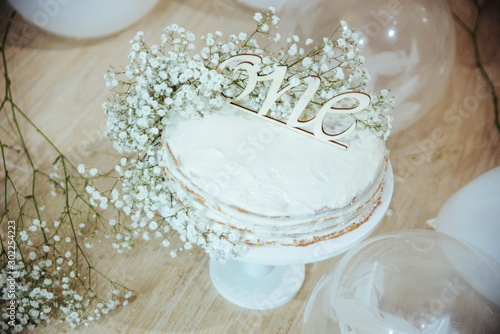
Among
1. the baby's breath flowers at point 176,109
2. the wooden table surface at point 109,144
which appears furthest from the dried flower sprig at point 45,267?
the baby's breath flowers at point 176,109

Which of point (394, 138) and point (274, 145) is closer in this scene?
point (274, 145)

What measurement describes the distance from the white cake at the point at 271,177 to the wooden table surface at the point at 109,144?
56cm

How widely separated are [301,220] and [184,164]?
292 millimetres

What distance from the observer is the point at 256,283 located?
1.62m

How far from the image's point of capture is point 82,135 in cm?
198

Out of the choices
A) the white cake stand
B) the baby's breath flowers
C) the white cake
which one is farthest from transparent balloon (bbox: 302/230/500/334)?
the white cake stand

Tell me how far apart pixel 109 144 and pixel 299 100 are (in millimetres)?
1076

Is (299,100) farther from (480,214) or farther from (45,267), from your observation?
(45,267)

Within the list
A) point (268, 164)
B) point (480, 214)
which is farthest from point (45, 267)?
point (480, 214)

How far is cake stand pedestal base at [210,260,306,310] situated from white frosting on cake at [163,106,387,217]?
55 centimetres

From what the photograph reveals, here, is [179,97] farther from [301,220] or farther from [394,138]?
[394,138]

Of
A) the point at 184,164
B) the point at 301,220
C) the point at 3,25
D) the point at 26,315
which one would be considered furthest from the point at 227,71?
the point at 3,25

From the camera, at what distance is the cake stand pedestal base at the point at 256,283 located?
5.19 ft

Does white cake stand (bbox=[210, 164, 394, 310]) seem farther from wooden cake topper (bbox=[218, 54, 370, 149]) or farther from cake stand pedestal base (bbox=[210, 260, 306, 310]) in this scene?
wooden cake topper (bbox=[218, 54, 370, 149])
